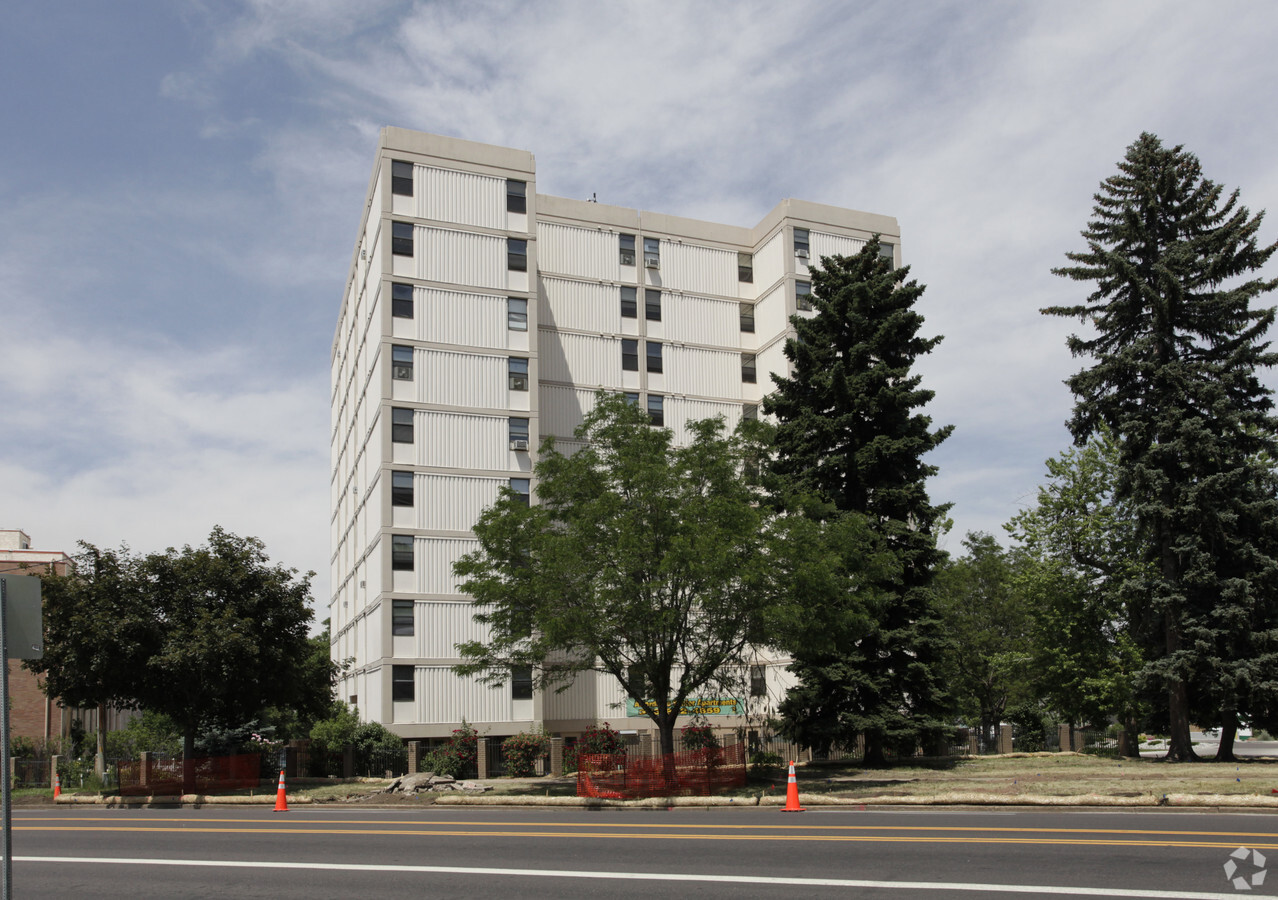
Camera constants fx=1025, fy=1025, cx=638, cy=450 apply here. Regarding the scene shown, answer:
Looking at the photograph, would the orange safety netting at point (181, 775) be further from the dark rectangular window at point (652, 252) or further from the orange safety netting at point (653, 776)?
the dark rectangular window at point (652, 252)

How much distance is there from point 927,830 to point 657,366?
39.0 meters

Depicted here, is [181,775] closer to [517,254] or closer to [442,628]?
[442,628]

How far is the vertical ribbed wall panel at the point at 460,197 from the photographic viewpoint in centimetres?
4566

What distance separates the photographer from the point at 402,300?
147 feet

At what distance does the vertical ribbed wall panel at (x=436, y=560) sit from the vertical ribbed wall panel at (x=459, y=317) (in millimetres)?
8758

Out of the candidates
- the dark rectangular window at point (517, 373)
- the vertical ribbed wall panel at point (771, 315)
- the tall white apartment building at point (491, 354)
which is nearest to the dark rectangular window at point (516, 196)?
the tall white apartment building at point (491, 354)

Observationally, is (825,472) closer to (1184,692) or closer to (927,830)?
(1184,692)

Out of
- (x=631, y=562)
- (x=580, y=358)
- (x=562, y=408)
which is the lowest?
(x=631, y=562)

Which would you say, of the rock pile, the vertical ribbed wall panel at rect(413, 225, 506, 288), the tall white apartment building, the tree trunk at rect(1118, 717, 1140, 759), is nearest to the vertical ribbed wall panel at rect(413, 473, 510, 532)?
the tall white apartment building

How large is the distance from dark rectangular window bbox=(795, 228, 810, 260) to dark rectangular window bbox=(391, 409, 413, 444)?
21579 mm

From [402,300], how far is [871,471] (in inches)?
886

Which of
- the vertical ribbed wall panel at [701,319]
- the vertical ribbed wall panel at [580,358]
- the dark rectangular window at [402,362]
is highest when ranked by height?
the vertical ribbed wall panel at [701,319]

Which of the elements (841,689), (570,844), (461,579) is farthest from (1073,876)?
(461,579)

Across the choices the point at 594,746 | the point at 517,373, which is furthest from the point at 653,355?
the point at 594,746
